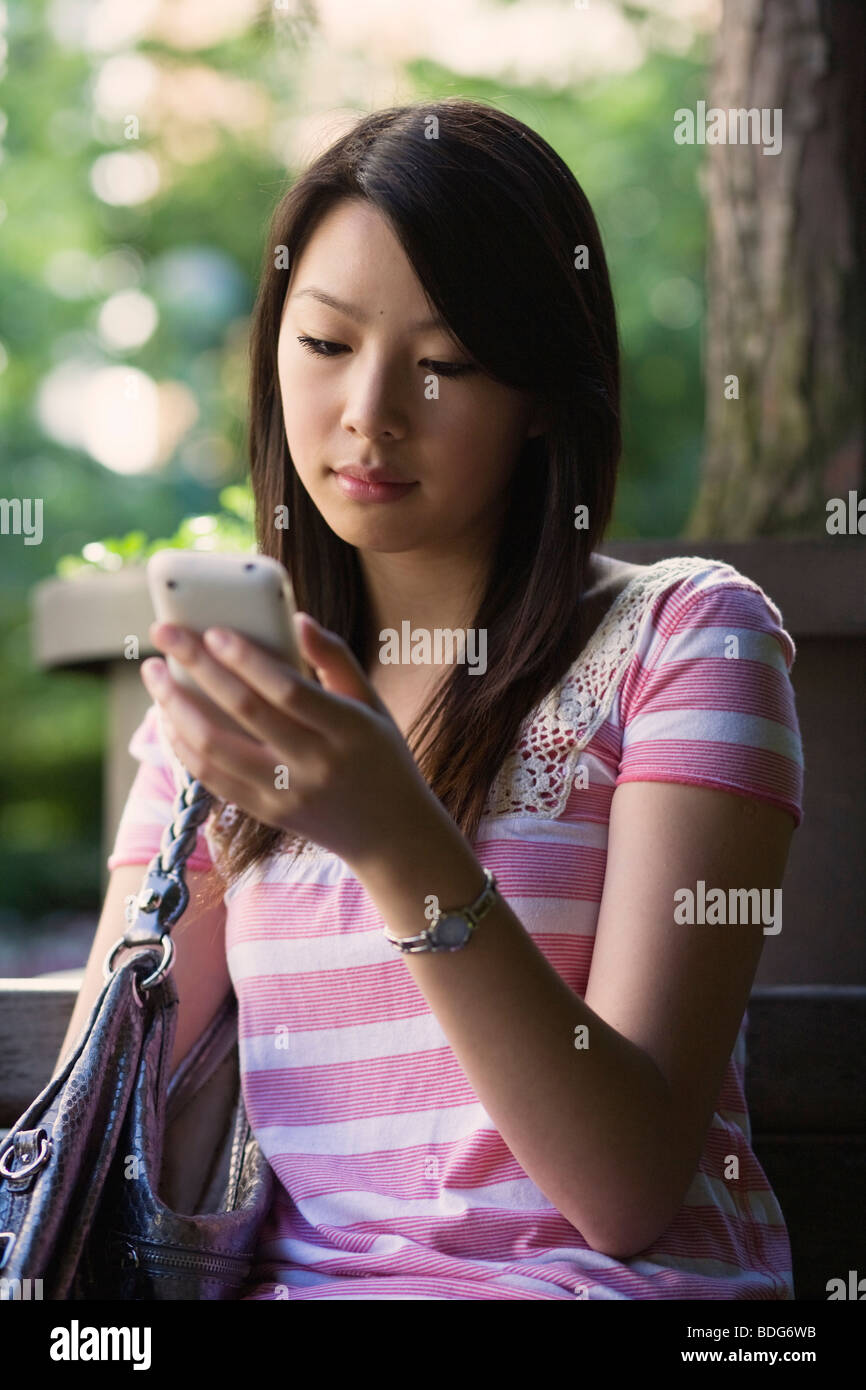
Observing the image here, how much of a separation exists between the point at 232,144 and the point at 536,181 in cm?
892

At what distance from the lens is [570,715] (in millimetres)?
1764

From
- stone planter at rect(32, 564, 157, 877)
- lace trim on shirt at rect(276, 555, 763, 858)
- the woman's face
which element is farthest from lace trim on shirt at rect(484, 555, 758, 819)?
stone planter at rect(32, 564, 157, 877)

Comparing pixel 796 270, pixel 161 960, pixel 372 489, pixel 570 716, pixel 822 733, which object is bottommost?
pixel 161 960

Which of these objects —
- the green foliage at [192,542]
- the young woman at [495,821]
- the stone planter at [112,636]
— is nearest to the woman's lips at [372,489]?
the young woman at [495,821]

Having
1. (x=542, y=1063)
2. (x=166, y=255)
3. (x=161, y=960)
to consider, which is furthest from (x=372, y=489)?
(x=166, y=255)

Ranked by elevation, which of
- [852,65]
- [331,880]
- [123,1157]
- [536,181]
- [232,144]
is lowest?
[123,1157]

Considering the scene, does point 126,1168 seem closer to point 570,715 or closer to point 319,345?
point 570,715

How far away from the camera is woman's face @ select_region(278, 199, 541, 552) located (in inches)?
68.9

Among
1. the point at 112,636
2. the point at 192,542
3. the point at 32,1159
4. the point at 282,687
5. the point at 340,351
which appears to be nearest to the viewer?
the point at 282,687

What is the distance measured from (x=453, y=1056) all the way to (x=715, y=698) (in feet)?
1.65

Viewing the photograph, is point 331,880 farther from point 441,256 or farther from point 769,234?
point 769,234

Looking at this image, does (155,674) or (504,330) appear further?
(504,330)

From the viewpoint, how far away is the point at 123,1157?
64.8 inches

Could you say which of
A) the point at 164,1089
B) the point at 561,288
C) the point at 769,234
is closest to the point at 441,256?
the point at 561,288
